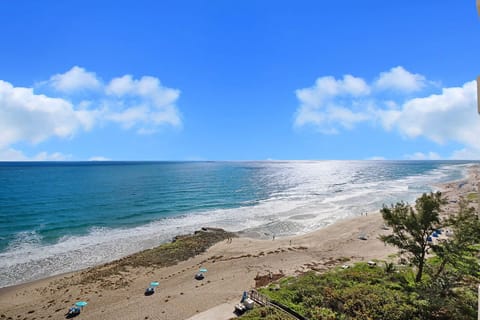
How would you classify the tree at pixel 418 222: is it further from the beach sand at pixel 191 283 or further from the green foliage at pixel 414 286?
the beach sand at pixel 191 283

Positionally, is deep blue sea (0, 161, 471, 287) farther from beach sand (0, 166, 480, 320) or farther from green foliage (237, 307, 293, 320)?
green foliage (237, 307, 293, 320)

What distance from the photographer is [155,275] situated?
30672 mm

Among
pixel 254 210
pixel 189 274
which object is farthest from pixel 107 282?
pixel 254 210

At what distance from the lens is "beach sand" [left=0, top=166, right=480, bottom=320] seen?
76.2 ft

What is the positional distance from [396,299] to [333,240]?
24.4 metres

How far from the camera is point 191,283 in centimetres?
2819

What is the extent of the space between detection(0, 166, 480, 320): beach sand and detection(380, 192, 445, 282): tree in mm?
11981

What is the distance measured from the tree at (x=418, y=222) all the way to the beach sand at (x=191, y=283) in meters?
12.0

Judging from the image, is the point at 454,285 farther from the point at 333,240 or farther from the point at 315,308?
the point at 333,240

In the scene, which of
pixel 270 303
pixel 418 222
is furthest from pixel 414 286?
pixel 270 303

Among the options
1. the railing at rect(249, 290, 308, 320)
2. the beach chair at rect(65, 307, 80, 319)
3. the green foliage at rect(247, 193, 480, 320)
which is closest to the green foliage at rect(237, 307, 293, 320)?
the railing at rect(249, 290, 308, 320)

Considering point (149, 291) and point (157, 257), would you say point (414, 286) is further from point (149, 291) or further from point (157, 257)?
point (157, 257)

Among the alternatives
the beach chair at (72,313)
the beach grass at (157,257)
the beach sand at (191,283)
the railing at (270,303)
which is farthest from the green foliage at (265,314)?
the beach grass at (157,257)

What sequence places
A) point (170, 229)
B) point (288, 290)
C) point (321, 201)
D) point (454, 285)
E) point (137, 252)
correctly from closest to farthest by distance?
1. point (454, 285)
2. point (288, 290)
3. point (137, 252)
4. point (170, 229)
5. point (321, 201)
